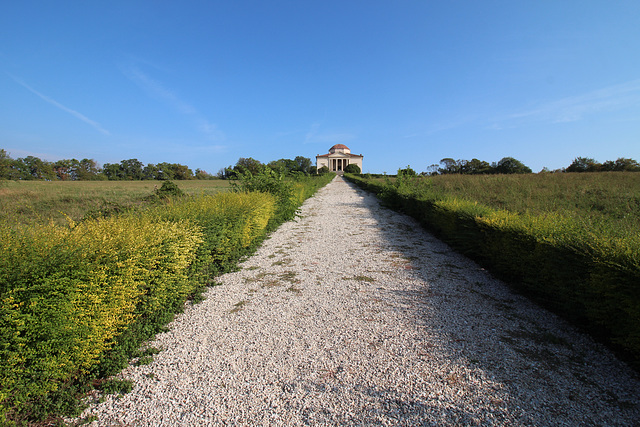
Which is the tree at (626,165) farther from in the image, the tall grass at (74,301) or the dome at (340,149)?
the dome at (340,149)

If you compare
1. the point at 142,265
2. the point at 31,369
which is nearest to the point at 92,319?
the point at 31,369

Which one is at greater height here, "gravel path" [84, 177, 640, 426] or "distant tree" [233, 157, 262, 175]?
"distant tree" [233, 157, 262, 175]

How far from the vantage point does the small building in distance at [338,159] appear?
293 feet

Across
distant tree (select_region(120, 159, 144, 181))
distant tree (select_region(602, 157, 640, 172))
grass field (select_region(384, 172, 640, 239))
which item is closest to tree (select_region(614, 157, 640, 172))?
distant tree (select_region(602, 157, 640, 172))

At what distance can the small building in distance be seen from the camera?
89188 mm

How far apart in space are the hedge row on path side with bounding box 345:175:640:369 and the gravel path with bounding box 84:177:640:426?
0.24 metres

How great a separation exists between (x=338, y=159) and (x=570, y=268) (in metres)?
87.7

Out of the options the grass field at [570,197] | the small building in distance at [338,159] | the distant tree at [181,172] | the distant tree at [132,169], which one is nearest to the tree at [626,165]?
the grass field at [570,197]

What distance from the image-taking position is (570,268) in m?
3.62

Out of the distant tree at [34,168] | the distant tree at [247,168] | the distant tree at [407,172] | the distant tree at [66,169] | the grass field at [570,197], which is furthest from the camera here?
the distant tree at [66,169]

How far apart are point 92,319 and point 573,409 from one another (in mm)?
4249

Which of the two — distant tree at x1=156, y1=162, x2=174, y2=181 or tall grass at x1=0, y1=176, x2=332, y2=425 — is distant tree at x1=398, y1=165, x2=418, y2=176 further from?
distant tree at x1=156, y1=162, x2=174, y2=181

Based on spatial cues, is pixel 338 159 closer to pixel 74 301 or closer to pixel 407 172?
pixel 407 172

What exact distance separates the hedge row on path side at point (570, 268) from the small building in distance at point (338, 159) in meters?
83.3
